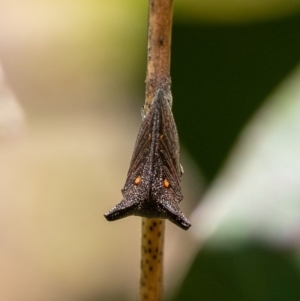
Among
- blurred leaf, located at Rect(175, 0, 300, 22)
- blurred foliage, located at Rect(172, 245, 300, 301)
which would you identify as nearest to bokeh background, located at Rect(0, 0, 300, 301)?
blurred leaf, located at Rect(175, 0, 300, 22)

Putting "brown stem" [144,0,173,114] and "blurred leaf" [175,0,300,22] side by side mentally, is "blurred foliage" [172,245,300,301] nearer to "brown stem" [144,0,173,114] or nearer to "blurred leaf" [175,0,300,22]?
"brown stem" [144,0,173,114]

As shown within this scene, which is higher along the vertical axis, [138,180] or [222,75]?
[222,75]

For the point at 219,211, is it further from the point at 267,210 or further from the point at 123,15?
the point at 123,15


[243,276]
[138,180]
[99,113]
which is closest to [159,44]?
[138,180]

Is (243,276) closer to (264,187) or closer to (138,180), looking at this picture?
(264,187)

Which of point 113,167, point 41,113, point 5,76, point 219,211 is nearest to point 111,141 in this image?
point 113,167

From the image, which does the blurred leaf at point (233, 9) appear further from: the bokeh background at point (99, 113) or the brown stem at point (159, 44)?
the brown stem at point (159, 44)
